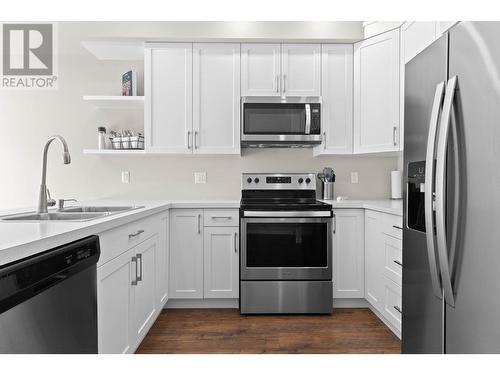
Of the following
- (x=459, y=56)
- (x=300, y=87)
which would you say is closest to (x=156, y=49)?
(x=300, y=87)

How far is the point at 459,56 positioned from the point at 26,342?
5.23ft

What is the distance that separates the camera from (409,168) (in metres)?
1.67

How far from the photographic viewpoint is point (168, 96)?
3.15 metres

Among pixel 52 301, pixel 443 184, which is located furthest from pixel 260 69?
pixel 52 301

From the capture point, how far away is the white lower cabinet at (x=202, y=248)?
296 cm

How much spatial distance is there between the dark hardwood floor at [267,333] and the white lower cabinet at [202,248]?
25 centimetres

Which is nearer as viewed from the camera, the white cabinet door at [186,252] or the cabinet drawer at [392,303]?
the cabinet drawer at [392,303]

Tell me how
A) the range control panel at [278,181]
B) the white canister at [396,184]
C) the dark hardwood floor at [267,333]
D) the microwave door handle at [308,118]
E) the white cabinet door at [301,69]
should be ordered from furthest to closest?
1. the range control panel at [278,181]
2. the white canister at [396,184]
3. the white cabinet door at [301,69]
4. the microwave door handle at [308,118]
5. the dark hardwood floor at [267,333]

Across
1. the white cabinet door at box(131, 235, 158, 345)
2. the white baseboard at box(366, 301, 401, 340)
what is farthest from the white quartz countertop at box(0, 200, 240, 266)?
the white baseboard at box(366, 301, 401, 340)

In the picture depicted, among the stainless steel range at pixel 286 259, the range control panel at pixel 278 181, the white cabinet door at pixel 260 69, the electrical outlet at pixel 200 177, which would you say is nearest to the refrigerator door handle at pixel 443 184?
the stainless steel range at pixel 286 259

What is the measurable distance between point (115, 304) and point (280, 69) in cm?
234

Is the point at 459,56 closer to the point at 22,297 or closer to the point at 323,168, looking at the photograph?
the point at 22,297

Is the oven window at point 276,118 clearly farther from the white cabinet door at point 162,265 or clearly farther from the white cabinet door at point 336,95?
the white cabinet door at point 162,265

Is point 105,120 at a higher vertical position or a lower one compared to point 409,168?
higher
